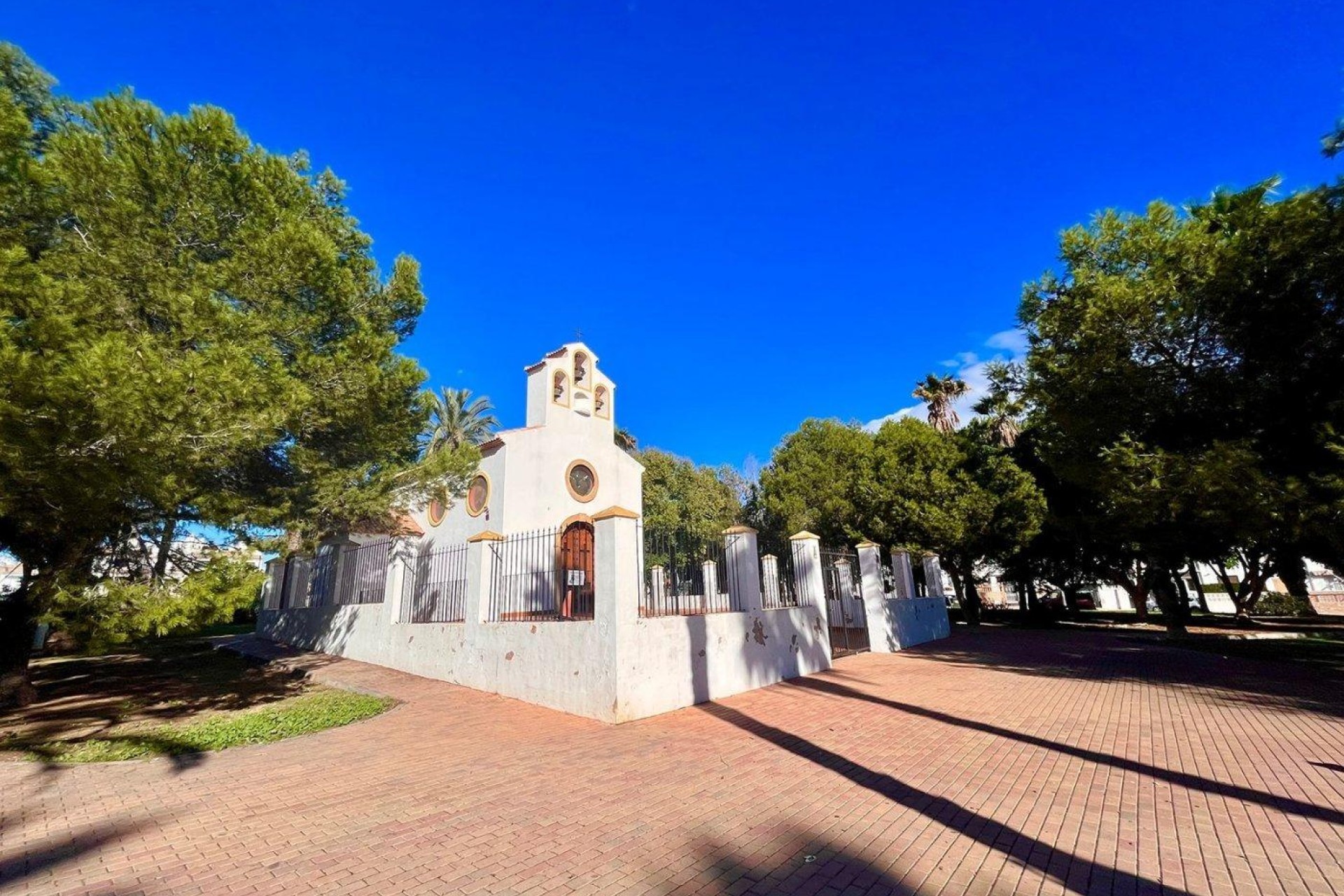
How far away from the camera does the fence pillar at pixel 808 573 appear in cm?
1152

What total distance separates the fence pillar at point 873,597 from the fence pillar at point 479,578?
30.2 feet

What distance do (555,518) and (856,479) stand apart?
618 inches

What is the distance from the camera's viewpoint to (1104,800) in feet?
14.4

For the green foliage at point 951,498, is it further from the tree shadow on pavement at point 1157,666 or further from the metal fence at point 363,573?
the metal fence at point 363,573

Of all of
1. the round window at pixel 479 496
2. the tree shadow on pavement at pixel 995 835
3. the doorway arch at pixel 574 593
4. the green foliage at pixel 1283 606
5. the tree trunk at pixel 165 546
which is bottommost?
the green foliage at pixel 1283 606

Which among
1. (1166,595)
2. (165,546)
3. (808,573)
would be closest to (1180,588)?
(1166,595)

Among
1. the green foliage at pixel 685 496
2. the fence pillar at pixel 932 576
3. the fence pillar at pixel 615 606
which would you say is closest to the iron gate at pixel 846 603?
the fence pillar at pixel 932 576

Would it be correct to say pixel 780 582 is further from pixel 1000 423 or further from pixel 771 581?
pixel 1000 423

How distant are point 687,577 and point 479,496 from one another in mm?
9927

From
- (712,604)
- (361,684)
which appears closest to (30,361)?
(361,684)

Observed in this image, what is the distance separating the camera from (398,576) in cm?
1198

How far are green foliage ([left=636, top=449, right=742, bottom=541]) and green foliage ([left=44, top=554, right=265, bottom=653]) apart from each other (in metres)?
22.5

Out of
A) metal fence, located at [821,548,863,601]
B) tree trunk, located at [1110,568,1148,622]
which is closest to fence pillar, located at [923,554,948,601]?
Result: metal fence, located at [821,548,863,601]

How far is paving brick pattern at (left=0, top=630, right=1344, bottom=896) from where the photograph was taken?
332 centimetres
